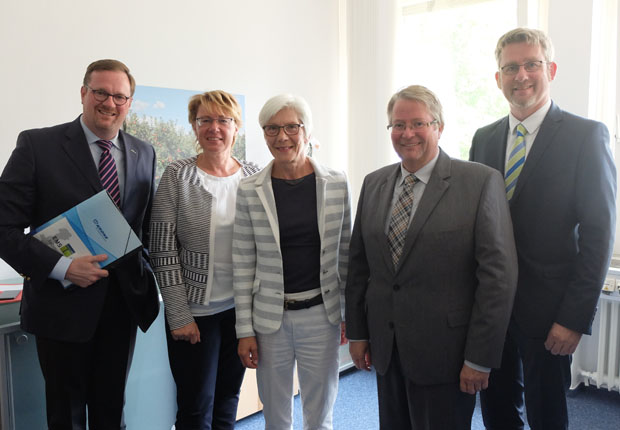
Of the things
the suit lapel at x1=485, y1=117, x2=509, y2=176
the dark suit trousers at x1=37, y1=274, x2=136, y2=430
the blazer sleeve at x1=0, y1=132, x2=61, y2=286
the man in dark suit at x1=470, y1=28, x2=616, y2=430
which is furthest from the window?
the blazer sleeve at x1=0, y1=132, x2=61, y2=286

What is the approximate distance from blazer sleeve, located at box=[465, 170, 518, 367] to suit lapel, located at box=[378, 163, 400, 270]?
0.27 meters

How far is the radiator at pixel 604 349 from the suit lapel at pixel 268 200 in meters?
2.19

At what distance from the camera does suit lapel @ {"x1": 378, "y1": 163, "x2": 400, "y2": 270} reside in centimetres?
161

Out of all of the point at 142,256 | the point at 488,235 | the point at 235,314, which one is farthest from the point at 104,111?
the point at 488,235

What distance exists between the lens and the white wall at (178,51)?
8.17ft

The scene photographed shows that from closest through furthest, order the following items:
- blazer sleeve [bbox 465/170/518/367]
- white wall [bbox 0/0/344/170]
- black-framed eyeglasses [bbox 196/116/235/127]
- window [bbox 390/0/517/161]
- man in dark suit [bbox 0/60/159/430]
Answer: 1. blazer sleeve [bbox 465/170/518/367]
2. man in dark suit [bbox 0/60/159/430]
3. black-framed eyeglasses [bbox 196/116/235/127]
4. white wall [bbox 0/0/344/170]
5. window [bbox 390/0/517/161]

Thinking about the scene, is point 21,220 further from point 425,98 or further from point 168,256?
point 425,98

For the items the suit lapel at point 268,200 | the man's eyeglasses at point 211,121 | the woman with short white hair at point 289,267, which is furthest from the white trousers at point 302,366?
the man's eyeglasses at point 211,121

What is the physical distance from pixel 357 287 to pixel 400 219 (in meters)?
0.32

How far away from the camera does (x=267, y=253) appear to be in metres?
1.80

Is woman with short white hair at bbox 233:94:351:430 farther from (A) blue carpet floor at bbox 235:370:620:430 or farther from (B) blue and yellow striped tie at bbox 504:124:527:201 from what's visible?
(A) blue carpet floor at bbox 235:370:620:430

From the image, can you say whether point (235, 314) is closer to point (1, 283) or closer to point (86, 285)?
point (86, 285)

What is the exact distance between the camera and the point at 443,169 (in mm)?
1583

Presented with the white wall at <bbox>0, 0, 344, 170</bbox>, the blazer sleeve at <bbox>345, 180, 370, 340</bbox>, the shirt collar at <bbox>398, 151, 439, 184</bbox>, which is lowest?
the blazer sleeve at <bbox>345, 180, 370, 340</bbox>
